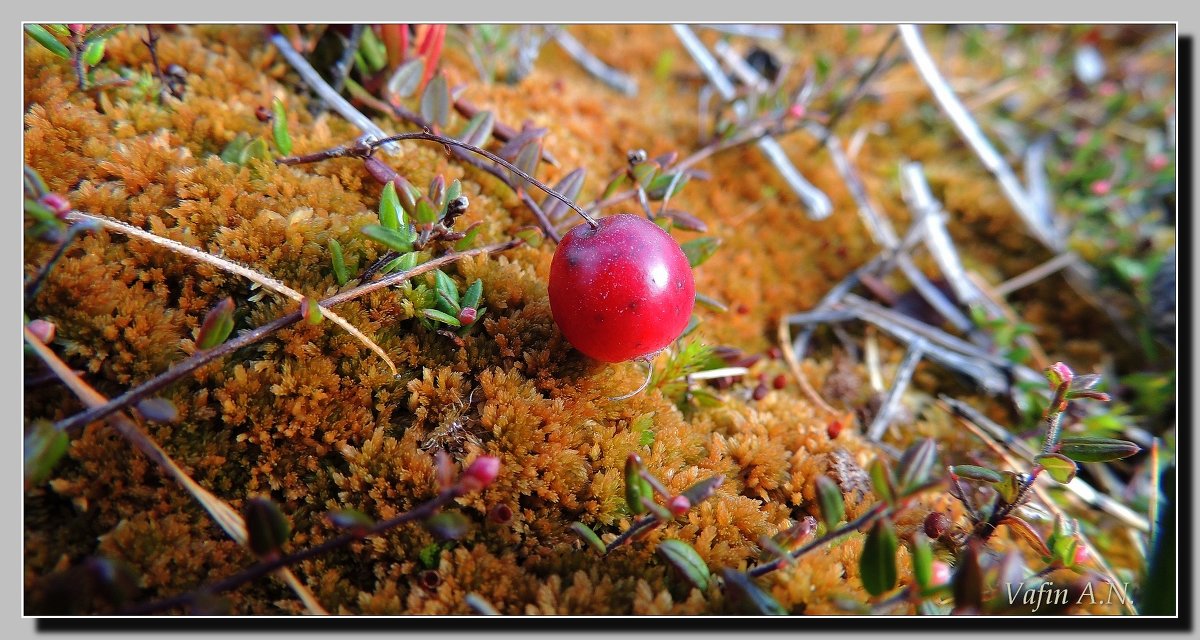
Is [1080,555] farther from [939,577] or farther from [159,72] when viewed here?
[159,72]

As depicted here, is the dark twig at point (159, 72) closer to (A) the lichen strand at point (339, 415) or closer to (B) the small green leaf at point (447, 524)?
(A) the lichen strand at point (339, 415)

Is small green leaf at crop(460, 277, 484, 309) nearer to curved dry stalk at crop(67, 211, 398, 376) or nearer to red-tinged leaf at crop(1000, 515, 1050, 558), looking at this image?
curved dry stalk at crop(67, 211, 398, 376)

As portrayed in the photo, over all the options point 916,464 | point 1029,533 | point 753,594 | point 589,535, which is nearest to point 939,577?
point 916,464

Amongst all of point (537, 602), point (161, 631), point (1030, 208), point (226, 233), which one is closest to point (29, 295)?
point (226, 233)

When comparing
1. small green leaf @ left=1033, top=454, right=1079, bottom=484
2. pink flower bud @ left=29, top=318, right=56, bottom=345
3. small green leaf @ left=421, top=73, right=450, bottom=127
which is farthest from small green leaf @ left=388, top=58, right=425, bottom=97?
small green leaf @ left=1033, top=454, right=1079, bottom=484

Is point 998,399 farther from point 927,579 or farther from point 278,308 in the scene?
point 278,308

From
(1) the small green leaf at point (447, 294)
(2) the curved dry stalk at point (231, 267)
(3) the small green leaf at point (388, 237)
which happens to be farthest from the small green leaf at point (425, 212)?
(2) the curved dry stalk at point (231, 267)
